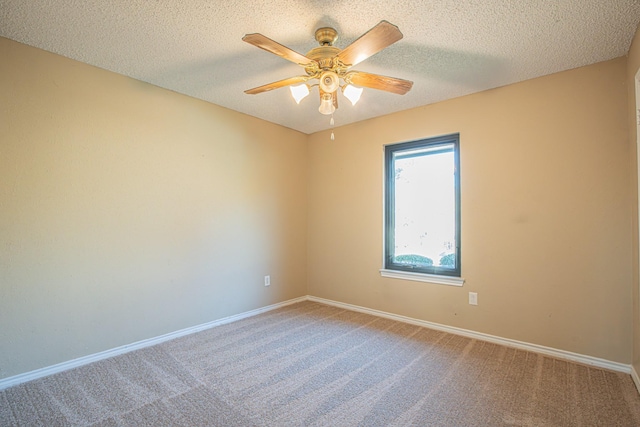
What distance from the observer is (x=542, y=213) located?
2.64m

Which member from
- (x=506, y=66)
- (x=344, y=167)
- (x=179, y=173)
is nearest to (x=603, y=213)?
(x=506, y=66)

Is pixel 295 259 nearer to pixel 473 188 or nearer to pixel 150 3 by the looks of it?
pixel 473 188

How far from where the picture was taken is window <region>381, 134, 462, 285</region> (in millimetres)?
3197

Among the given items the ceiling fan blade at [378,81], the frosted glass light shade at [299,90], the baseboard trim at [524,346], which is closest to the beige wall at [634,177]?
the baseboard trim at [524,346]

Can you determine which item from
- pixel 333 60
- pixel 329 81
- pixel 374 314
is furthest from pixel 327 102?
pixel 374 314

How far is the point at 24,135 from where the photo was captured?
221cm

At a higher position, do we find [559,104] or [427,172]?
[559,104]

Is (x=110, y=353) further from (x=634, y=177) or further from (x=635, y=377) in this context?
(x=634, y=177)

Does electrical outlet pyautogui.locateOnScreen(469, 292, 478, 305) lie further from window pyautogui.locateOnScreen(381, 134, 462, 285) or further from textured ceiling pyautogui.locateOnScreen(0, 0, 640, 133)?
textured ceiling pyautogui.locateOnScreen(0, 0, 640, 133)

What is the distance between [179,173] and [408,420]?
281 cm

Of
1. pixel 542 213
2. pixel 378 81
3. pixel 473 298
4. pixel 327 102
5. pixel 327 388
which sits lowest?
pixel 327 388

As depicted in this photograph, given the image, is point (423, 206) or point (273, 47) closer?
point (273, 47)

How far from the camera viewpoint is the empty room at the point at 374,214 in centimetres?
190

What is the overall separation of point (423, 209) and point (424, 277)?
75cm
